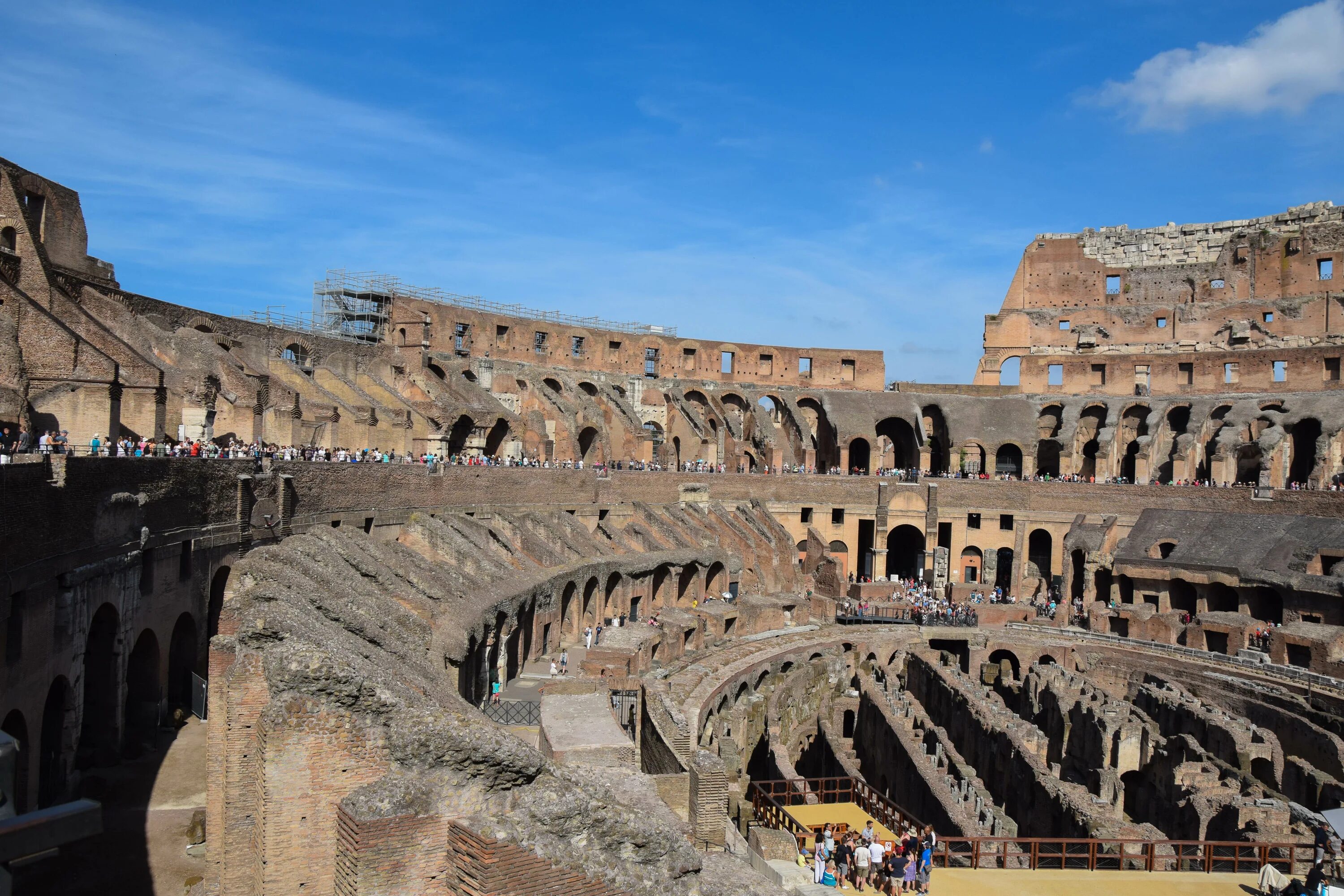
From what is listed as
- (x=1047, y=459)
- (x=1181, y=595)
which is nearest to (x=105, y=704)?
(x=1181, y=595)

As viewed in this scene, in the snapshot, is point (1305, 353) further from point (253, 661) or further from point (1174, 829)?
point (253, 661)

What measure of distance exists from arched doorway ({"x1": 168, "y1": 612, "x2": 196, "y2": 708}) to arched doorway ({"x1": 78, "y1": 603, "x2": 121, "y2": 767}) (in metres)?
2.70

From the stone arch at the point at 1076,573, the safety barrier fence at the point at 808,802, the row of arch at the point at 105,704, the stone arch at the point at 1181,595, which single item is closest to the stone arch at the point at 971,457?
the stone arch at the point at 1076,573

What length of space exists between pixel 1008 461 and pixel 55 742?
1698 inches

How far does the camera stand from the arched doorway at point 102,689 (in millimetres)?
14797

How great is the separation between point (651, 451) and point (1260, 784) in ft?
93.8

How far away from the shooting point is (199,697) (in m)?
17.1

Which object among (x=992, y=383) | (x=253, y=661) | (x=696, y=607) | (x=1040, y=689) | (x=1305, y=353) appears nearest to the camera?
(x=253, y=661)

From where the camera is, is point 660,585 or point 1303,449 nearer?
point 660,585

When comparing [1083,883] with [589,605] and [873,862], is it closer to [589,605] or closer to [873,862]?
[873,862]

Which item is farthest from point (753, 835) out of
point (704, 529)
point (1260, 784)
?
point (704, 529)

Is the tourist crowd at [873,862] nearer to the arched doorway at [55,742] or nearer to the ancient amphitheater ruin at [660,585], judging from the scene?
the ancient amphitheater ruin at [660,585]

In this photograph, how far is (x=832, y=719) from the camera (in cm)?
2808

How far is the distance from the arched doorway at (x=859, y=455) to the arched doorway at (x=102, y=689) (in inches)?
1516
